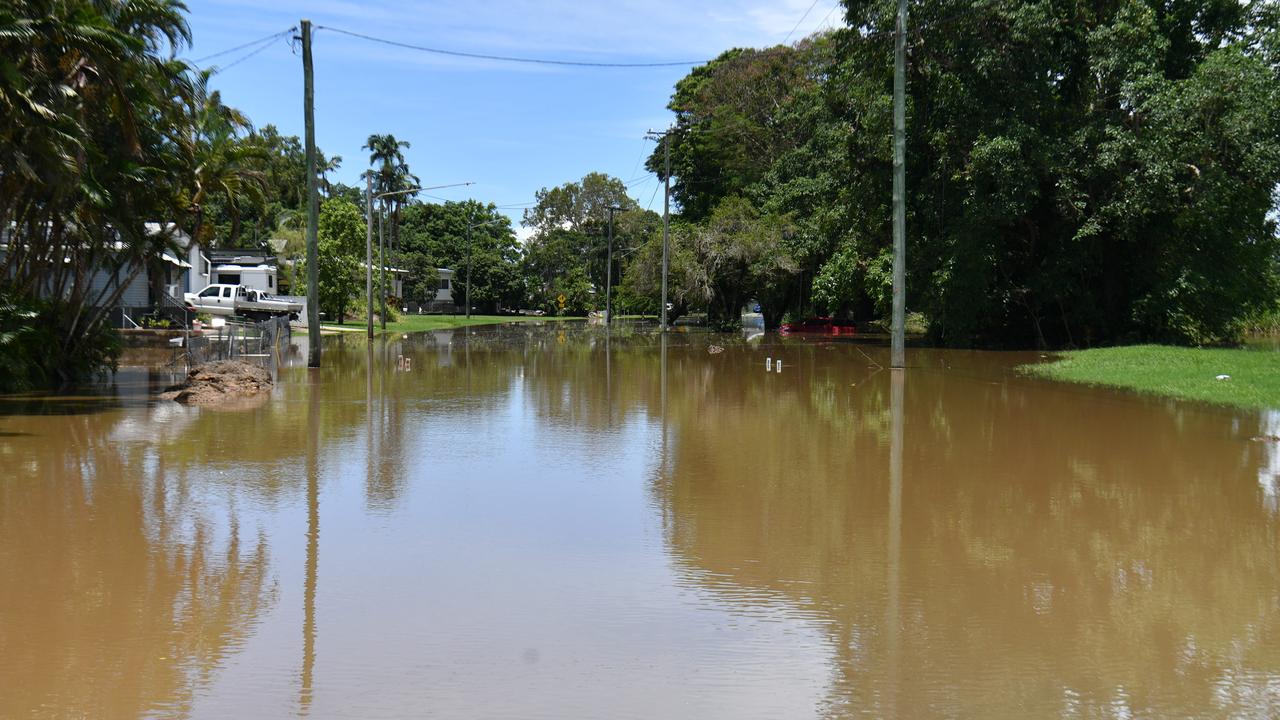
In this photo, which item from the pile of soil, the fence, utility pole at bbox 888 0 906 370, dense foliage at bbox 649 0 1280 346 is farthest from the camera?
dense foliage at bbox 649 0 1280 346

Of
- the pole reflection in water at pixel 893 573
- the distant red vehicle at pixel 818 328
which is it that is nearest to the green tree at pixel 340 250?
the distant red vehicle at pixel 818 328

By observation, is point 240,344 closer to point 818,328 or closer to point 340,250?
point 340,250

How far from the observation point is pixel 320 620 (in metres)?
6.59

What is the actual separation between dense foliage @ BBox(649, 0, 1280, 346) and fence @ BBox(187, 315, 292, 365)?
20.5 meters

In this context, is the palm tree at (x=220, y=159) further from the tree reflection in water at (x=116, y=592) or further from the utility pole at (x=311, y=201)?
the tree reflection in water at (x=116, y=592)

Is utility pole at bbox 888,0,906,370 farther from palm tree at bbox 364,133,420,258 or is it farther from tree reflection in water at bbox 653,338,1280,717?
palm tree at bbox 364,133,420,258

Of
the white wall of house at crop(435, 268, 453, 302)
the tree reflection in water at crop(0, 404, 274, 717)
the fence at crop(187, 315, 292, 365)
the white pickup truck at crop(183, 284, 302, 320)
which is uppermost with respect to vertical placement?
the white wall of house at crop(435, 268, 453, 302)

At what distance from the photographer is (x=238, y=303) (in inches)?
2103

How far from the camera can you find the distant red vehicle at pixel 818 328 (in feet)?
→ 173

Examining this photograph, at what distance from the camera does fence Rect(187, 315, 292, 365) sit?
80.4 ft

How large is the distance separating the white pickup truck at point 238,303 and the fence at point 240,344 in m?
20.9

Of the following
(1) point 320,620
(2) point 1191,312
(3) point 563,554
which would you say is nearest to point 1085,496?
(3) point 563,554

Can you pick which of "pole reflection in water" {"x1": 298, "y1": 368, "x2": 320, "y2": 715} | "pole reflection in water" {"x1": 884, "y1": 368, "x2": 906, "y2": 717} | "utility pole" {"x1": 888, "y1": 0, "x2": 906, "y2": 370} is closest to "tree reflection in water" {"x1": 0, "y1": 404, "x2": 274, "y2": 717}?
"pole reflection in water" {"x1": 298, "y1": 368, "x2": 320, "y2": 715}

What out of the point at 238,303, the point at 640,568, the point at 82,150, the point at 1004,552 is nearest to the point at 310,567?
the point at 640,568
